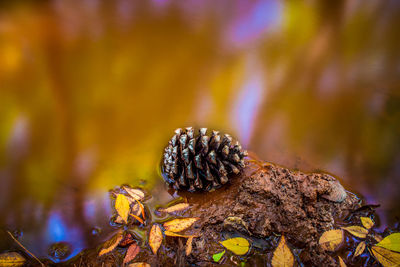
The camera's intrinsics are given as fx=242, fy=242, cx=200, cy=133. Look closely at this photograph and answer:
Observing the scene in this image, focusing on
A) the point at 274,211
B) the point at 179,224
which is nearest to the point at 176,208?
the point at 179,224

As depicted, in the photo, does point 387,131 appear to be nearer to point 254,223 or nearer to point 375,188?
point 375,188

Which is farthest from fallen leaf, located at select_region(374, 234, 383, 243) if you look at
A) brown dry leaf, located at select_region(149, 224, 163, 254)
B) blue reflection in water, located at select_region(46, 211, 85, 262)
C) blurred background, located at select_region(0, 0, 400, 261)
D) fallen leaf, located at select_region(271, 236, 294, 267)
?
blue reflection in water, located at select_region(46, 211, 85, 262)

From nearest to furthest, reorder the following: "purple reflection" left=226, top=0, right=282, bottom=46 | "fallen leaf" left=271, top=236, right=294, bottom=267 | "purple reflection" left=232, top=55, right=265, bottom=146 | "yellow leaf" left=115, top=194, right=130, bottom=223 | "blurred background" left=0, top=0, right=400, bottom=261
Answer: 1. "fallen leaf" left=271, top=236, right=294, bottom=267
2. "yellow leaf" left=115, top=194, right=130, bottom=223
3. "blurred background" left=0, top=0, right=400, bottom=261
4. "purple reflection" left=232, top=55, right=265, bottom=146
5. "purple reflection" left=226, top=0, right=282, bottom=46

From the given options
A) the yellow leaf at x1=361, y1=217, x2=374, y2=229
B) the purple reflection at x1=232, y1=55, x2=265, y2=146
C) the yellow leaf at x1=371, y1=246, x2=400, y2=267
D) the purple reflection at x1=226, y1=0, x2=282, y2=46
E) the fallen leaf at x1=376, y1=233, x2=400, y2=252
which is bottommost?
the yellow leaf at x1=371, y1=246, x2=400, y2=267

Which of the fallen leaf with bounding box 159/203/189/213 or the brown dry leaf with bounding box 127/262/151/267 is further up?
the fallen leaf with bounding box 159/203/189/213

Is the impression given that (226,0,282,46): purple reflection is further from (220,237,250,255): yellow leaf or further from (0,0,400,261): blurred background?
(220,237,250,255): yellow leaf

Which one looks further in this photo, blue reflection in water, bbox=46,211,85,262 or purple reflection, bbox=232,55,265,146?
purple reflection, bbox=232,55,265,146
